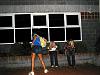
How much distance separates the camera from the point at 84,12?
775 inches

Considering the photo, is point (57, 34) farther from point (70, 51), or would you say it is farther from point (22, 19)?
point (70, 51)

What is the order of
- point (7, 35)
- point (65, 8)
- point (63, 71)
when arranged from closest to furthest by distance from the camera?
point (63, 71), point (7, 35), point (65, 8)

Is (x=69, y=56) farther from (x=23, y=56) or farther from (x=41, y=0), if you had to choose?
(x=41, y=0)

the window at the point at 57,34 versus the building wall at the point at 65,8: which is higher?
the building wall at the point at 65,8

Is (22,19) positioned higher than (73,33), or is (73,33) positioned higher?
(22,19)

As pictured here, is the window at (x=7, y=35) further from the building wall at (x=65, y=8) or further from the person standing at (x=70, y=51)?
the person standing at (x=70, y=51)

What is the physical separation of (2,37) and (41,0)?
3.15 meters

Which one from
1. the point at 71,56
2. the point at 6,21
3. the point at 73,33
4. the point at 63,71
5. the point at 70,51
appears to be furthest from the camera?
the point at 73,33

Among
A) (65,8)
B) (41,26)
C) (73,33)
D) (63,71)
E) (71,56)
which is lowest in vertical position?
(63,71)

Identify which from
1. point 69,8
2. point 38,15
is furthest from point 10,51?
point 69,8

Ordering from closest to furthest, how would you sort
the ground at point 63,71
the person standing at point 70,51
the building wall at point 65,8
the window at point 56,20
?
the ground at point 63,71 → the person standing at point 70,51 → the building wall at point 65,8 → the window at point 56,20

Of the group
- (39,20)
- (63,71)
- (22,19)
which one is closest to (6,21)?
(22,19)

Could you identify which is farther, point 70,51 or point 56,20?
point 56,20

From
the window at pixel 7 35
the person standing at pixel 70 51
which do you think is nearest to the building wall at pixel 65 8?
the window at pixel 7 35
